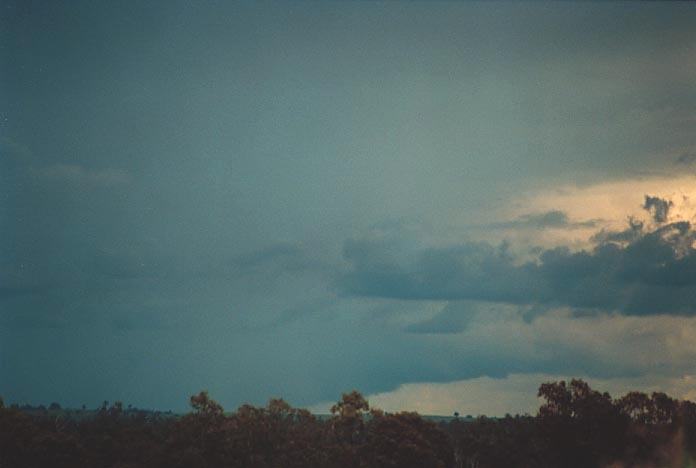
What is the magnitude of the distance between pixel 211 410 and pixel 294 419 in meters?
35.6

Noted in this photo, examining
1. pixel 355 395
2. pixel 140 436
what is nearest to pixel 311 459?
pixel 355 395

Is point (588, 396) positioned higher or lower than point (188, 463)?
higher

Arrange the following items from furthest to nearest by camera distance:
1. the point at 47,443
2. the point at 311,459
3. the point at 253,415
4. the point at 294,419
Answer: the point at 294,419 → the point at 253,415 → the point at 311,459 → the point at 47,443

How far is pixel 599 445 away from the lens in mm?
93812

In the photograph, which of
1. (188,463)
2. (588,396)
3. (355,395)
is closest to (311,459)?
(355,395)

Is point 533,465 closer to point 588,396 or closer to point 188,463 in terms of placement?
point 588,396

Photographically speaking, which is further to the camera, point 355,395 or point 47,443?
point 355,395

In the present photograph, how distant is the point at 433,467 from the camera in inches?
3652

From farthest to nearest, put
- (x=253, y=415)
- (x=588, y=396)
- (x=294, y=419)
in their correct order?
(x=294, y=419) → (x=253, y=415) → (x=588, y=396)

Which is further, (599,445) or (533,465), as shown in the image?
(533,465)

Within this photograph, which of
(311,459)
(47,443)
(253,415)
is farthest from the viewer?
(253,415)

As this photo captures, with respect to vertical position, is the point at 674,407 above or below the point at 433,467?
above

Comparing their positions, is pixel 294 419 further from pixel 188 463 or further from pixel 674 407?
pixel 674 407

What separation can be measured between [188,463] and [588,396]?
52.5m
